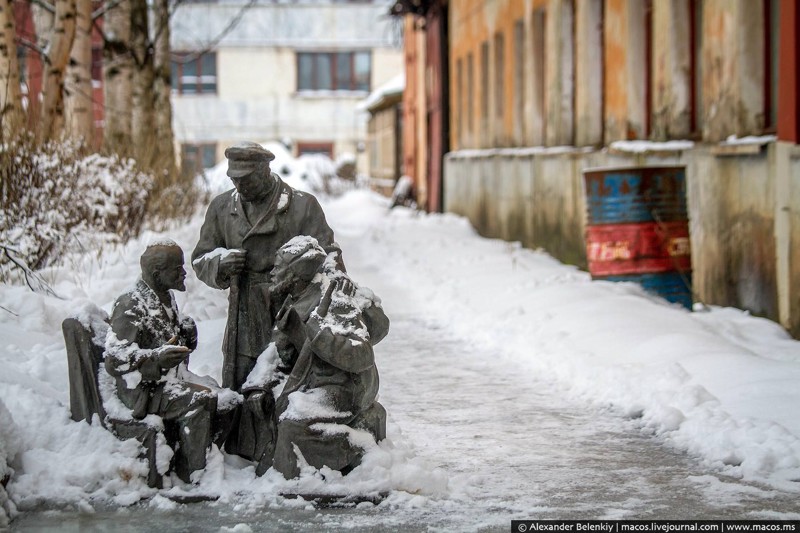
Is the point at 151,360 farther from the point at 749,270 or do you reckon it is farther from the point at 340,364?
the point at 749,270

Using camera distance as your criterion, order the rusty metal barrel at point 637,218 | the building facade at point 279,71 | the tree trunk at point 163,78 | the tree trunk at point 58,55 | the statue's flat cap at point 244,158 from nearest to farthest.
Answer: the statue's flat cap at point 244,158, the rusty metal barrel at point 637,218, the tree trunk at point 58,55, the tree trunk at point 163,78, the building facade at point 279,71

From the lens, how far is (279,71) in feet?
178

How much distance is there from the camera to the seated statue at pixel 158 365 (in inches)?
253

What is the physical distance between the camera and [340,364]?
252 inches

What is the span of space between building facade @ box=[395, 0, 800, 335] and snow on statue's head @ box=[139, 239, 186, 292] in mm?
5548

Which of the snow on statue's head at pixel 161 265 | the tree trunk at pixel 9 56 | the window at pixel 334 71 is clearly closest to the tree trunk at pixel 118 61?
the tree trunk at pixel 9 56

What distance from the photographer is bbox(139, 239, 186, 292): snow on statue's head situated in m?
6.61

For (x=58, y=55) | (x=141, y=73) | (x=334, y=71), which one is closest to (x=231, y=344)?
(x=58, y=55)

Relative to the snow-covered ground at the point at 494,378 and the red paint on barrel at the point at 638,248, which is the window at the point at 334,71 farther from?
the red paint on barrel at the point at 638,248

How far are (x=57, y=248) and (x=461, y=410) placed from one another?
5000mm

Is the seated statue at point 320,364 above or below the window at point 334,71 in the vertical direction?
below

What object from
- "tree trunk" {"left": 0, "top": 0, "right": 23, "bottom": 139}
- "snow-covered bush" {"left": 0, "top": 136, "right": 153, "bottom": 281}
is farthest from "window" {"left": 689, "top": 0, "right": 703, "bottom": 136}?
"tree trunk" {"left": 0, "top": 0, "right": 23, "bottom": 139}

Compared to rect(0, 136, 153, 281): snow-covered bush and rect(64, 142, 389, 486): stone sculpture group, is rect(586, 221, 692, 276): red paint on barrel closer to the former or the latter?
rect(0, 136, 153, 281): snow-covered bush

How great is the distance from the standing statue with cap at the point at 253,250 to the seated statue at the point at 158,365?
0.36 metres
